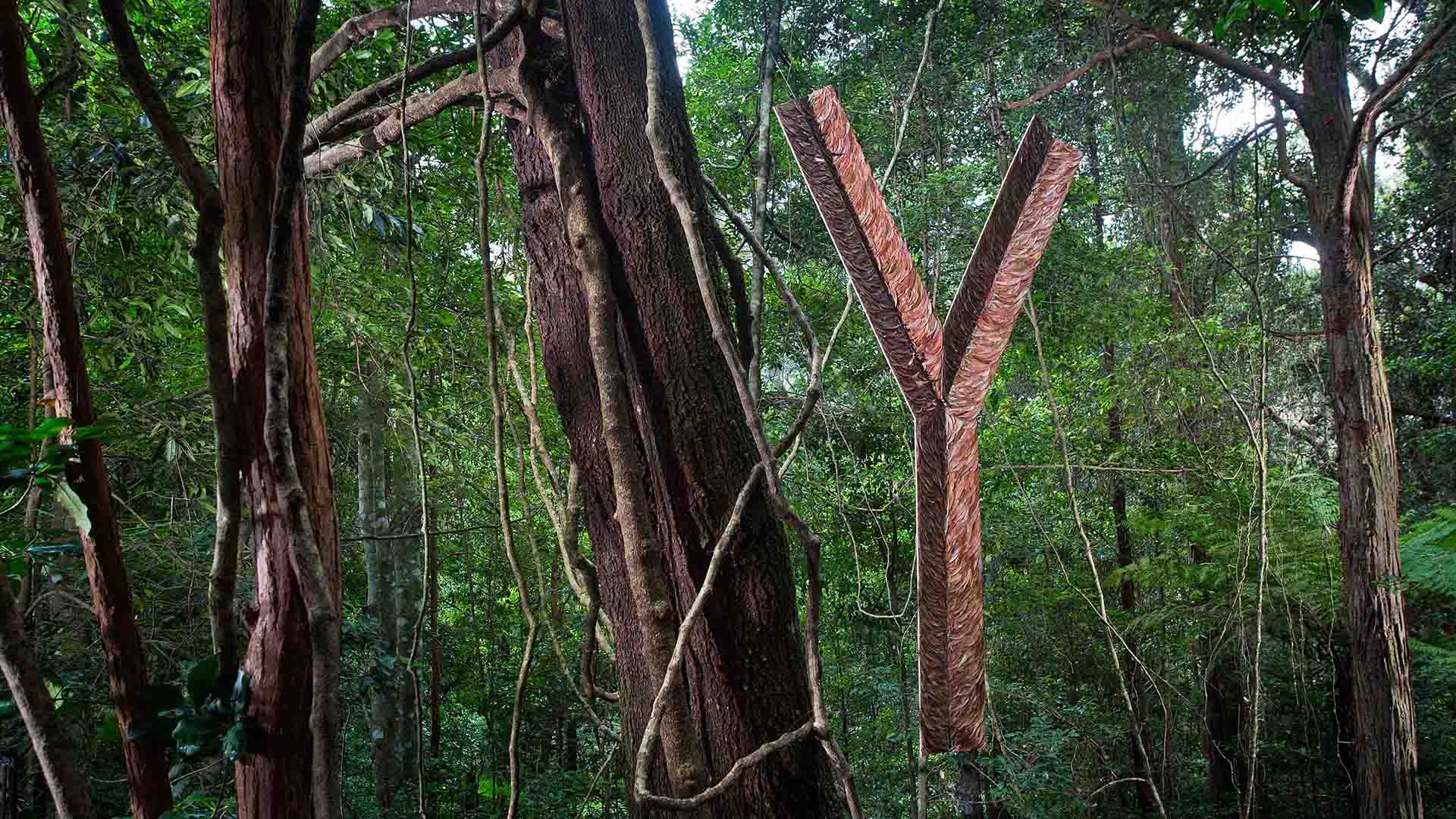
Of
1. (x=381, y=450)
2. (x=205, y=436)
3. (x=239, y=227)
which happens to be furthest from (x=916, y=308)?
(x=381, y=450)

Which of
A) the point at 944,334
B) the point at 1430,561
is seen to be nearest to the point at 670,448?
the point at 944,334

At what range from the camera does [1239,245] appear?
5.11 m

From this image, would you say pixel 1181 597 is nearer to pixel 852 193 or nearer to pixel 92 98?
pixel 852 193

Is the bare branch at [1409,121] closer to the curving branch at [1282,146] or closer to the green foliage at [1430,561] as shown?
the curving branch at [1282,146]

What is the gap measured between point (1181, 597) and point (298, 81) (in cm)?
609

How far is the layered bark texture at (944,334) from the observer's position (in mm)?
914

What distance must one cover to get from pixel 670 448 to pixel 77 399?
2.29ft

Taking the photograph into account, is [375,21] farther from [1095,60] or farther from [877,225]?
[1095,60]

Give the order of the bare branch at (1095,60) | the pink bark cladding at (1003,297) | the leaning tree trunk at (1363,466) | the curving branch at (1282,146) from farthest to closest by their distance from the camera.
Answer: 1. the curving branch at (1282,146)
2. the bare branch at (1095,60)
3. the leaning tree trunk at (1363,466)
4. the pink bark cladding at (1003,297)

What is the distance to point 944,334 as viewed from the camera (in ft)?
3.13

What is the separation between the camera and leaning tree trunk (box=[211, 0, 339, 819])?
35.4 inches

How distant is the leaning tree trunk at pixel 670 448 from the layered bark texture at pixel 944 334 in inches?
6.6

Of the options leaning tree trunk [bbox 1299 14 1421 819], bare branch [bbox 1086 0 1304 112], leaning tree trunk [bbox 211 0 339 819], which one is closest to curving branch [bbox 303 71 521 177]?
leaning tree trunk [bbox 211 0 339 819]

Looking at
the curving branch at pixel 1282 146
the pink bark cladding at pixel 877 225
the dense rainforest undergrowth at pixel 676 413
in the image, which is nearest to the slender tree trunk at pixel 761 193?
the dense rainforest undergrowth at pixel 676 413
